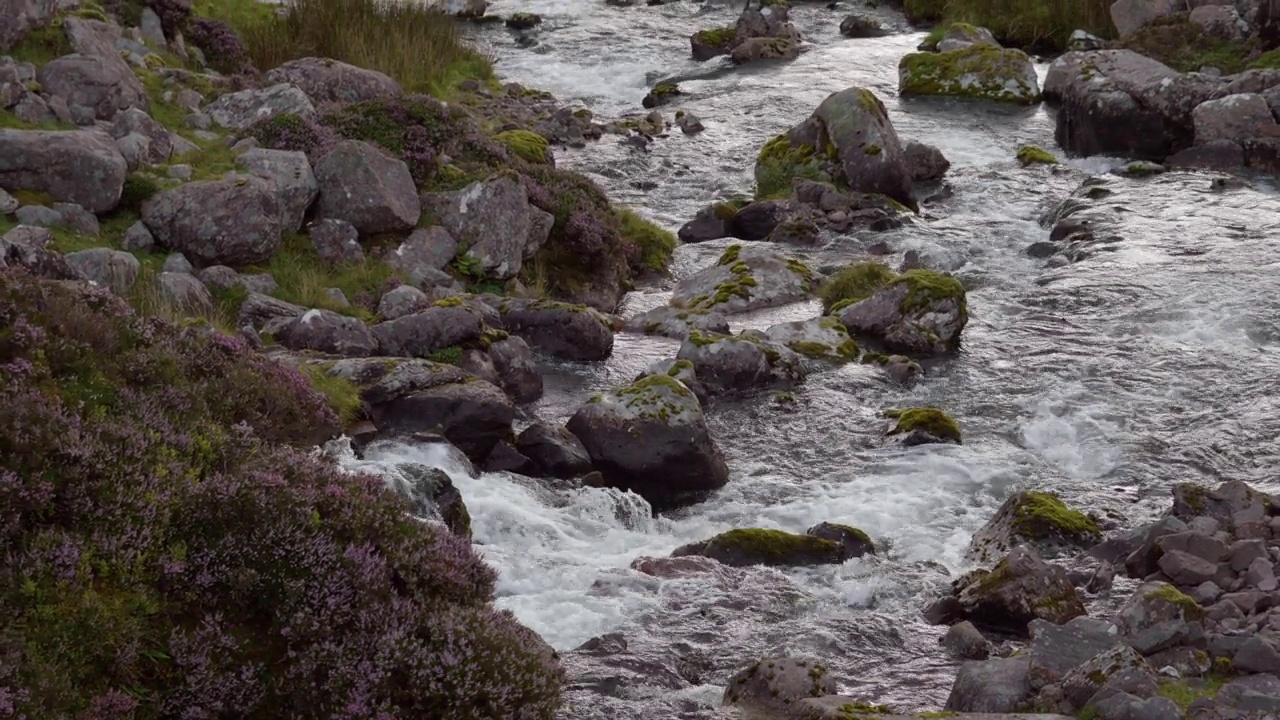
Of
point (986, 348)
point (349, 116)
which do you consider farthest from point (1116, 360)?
point (349, 116)

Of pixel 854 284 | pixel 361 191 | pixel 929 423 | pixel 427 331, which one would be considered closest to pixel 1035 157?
pixel 854 284

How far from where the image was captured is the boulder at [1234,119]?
94.9 feet

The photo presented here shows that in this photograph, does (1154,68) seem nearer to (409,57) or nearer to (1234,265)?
(1234,265)

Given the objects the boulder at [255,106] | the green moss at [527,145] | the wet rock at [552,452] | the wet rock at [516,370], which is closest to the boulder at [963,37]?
the green moss at [527,145]

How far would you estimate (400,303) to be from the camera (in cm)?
1850

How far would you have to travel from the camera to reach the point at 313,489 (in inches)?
376

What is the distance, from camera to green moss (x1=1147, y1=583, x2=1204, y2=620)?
1130 centimetres

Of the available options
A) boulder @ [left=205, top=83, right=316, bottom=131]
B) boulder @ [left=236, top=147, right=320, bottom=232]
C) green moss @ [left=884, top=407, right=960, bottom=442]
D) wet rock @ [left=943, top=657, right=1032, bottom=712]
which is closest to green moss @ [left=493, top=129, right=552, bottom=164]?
boulder @ [left=205, top=83, right=316, bottom=131]

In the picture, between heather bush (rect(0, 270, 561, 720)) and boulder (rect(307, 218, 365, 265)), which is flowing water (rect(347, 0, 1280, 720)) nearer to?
heather bush (rect(0, 270, 561, 720))

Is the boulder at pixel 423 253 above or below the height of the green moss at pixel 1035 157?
below

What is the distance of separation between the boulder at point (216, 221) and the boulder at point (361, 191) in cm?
138

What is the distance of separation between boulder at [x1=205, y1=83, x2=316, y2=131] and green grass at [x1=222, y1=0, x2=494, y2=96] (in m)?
4.46

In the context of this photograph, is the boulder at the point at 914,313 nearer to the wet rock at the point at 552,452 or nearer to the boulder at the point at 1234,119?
the wet rock at the point at 552,452

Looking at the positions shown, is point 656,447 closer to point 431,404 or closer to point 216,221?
point 431,404
